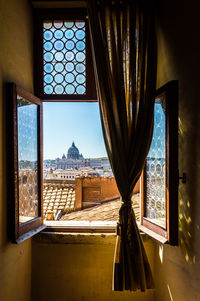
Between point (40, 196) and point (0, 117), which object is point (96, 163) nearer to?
point (40, 196)

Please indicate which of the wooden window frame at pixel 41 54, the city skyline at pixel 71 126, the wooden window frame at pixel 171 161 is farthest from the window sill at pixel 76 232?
the wooden window frame at pixel 41 54

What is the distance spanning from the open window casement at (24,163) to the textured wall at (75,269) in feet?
0.93

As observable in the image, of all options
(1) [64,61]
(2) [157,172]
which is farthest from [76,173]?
(2) [157,172]

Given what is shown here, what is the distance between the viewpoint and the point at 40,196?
6.33ft

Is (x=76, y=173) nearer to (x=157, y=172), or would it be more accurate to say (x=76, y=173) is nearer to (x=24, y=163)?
(x=24, y=163)

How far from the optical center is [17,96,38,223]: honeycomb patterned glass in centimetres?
164

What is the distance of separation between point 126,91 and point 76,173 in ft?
11.8

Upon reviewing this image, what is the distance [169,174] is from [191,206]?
0.24m

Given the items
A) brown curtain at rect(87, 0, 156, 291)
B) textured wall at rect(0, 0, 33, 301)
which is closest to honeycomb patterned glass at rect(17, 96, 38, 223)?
textured wall at rect(0, 0, 33, 301)

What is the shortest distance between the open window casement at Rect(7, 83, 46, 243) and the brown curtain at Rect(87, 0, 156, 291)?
602mm

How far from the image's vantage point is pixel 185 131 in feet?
4.64

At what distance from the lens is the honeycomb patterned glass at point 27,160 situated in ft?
5.38

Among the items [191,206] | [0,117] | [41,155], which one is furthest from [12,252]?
[191,206]

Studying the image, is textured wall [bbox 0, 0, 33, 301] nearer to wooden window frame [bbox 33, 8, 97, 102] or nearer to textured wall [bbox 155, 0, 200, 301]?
wooden window frame [bbox 33, 8, 97, 102]
